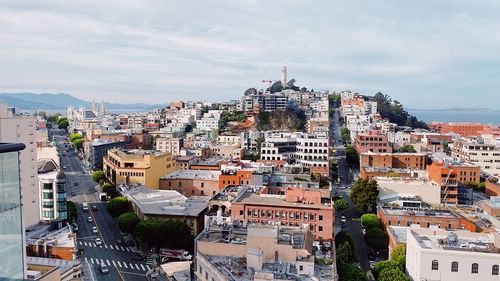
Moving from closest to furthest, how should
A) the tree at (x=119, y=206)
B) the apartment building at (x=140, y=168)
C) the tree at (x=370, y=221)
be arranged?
the tree at (x=370, y=221)
the tree at (x=119, y=206)
the apartment building at (x=140, y=168)

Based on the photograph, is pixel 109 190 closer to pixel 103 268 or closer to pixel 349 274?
pixel 103 268

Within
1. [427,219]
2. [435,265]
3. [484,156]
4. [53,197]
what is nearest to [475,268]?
[435,265]

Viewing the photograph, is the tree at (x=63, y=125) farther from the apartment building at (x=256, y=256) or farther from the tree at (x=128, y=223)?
the apartment building at (x=256, y=256)

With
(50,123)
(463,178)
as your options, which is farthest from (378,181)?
(50,123)

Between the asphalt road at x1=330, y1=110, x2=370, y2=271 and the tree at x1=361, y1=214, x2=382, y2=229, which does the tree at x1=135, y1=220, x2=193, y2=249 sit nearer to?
the asphalt road at x1=330, y1=110, x2=370, y2=271

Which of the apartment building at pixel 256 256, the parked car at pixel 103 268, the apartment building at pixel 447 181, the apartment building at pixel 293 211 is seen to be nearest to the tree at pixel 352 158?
the apartment building at pixel 447 181

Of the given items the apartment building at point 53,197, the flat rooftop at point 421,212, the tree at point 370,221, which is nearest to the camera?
the apartment building at point 53,197
